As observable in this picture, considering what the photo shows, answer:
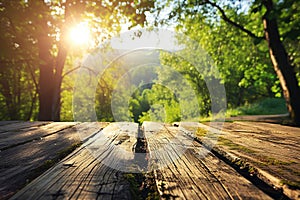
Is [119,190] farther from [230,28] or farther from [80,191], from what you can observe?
[230,28]

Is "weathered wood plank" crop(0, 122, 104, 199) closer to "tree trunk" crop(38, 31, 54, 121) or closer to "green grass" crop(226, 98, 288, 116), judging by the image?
"tree trunk" crop(38, 31, 54, 121)

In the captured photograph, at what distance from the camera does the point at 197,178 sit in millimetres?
944

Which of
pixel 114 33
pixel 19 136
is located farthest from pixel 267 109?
pixel 19 136

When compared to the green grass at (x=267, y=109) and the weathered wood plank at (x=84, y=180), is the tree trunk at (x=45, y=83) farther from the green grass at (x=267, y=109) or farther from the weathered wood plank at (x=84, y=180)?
the green grass at (x=267, y=109)

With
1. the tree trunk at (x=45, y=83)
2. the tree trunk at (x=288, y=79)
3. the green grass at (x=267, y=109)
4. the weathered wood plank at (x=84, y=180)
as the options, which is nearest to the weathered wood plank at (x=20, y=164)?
the weathered wood plank at (x=84, y=180)

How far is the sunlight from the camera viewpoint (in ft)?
36.4

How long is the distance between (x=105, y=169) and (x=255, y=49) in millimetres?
16858

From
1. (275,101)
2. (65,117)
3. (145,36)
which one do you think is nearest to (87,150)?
(145,36)

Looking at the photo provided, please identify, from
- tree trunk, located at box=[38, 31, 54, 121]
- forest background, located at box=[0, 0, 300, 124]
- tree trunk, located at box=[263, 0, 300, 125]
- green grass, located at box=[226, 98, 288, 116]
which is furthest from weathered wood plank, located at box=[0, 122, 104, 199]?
green grass, located at box=[226, 98, 288, 116]

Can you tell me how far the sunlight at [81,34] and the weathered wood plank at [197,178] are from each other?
1081cm

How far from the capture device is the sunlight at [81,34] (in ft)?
36.4

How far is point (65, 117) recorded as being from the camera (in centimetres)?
3438

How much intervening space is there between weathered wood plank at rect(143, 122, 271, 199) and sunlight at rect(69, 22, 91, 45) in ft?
35.5

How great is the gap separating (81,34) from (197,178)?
527 inches
